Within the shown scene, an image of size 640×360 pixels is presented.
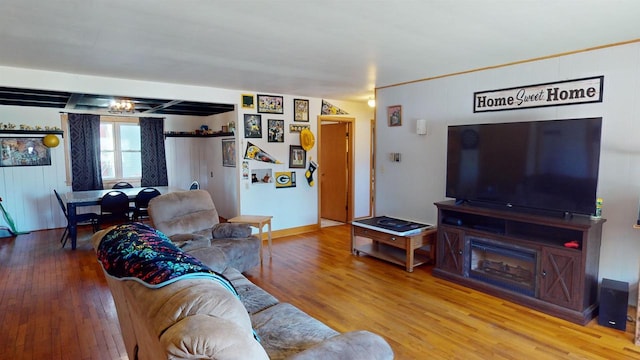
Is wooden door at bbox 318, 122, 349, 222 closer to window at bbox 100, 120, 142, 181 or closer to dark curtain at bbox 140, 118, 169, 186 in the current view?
dark curtain at bbox 140, 118, 169, 186

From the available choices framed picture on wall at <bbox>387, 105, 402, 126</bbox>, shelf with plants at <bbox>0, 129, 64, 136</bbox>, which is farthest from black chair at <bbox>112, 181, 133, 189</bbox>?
framed picture on wall at <bbox>387, 105, 402, 126</bbox>

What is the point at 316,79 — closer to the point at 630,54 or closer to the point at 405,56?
the point at 405,56

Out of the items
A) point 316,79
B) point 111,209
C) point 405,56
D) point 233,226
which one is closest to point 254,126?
point 316,79

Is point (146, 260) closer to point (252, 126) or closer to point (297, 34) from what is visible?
point (297, 34)

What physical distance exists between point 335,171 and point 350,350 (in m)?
5.71

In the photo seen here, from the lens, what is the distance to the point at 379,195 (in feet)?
17.7

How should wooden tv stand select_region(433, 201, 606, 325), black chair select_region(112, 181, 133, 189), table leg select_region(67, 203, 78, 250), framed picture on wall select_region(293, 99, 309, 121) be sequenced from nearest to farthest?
wooden tv stand select_region(433, 201, 606, 325), table leg select_region(67, 203, 78, 250), framed picture on wall select_region(293, 99, 309, 121), black chair select_region(112, 181, 133, 189)

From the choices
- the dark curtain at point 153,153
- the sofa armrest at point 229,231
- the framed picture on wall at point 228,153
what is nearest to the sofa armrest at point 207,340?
the sofa armrest at point 229,231

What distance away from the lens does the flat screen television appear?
9.92ft

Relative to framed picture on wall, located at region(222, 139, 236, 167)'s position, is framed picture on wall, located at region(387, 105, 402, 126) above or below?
above

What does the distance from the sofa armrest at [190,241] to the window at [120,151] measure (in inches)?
180

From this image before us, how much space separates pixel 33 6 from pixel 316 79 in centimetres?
295

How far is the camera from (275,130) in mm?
5891

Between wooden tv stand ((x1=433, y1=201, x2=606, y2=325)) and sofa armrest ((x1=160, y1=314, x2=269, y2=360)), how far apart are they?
2917mm
